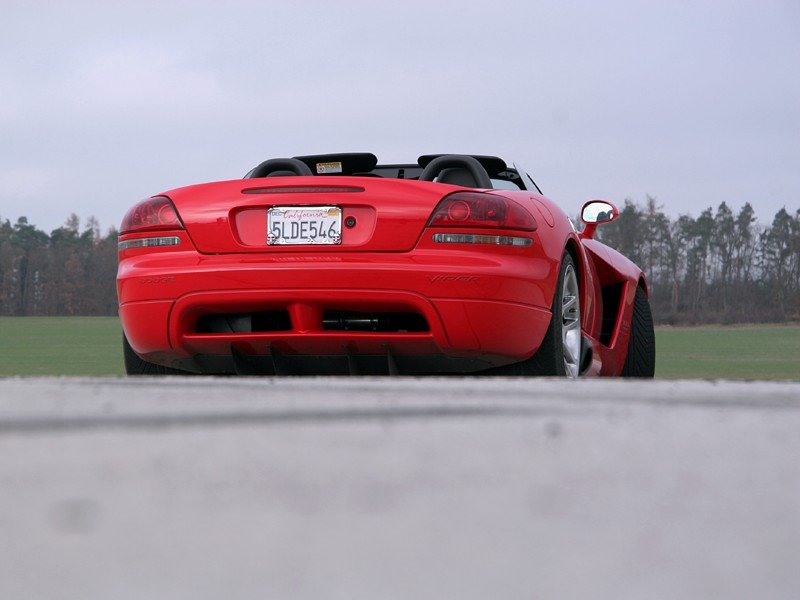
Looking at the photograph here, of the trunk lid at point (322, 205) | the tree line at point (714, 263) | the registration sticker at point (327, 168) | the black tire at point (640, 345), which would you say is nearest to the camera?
the trunk lid at point (322, 205)

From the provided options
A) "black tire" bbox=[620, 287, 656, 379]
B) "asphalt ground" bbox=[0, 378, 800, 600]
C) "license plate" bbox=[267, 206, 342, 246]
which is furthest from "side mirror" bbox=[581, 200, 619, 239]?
"asphalt ground" bbox=[0, 378, 800, 600]

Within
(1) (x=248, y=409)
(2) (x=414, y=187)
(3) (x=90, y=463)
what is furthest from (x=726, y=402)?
(2) (x=414, y=187)

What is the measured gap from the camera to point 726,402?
1.81 metres

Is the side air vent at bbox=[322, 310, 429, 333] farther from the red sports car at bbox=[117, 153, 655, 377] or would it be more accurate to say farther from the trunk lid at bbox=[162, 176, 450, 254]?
the trunk lid at bbox=[162, 176, 450, 254]

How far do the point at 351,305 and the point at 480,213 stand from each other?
2.12ft

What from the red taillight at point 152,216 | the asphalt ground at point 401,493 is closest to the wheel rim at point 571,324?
the red taillight at point 152,216

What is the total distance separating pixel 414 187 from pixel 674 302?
230ft

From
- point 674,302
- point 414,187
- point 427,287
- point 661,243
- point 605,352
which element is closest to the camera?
point 427,287

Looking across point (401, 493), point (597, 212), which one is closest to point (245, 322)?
point (597, 212)

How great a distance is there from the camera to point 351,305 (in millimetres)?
4012

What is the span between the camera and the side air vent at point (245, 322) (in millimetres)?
4309

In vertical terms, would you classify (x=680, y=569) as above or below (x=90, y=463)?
below

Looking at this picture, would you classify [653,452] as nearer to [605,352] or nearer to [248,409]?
[248,409]

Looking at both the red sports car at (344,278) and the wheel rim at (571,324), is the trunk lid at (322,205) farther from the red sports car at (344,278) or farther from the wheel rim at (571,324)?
the wheel rim at (571,324)
